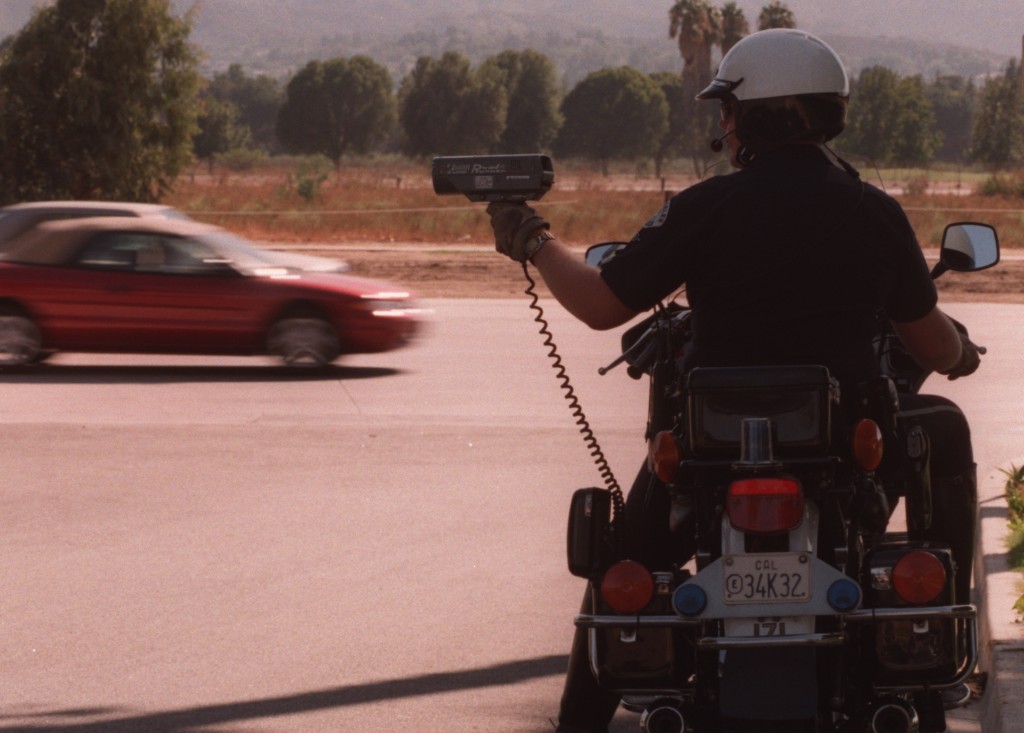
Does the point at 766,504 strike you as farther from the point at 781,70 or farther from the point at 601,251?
the point at 601,251

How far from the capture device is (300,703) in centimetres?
552

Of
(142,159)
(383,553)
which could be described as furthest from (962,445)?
(142,159)

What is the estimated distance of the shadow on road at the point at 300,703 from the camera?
5254mm

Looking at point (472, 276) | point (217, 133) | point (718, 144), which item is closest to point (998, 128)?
point (217, 133)

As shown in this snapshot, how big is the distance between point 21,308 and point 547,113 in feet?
391

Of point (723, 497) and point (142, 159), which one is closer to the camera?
point (723, 497)

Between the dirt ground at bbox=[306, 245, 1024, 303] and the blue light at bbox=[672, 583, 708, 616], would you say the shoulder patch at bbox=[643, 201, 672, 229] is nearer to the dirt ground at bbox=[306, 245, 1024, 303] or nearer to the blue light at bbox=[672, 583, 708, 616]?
the blue light at bbox=[672, 583, 708, 616]

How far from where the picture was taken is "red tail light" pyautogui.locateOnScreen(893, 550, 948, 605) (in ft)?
12.1

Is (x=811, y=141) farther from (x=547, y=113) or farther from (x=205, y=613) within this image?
(x=547, y=113)

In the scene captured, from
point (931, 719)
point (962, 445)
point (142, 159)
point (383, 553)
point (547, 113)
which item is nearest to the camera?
point (931, 719)

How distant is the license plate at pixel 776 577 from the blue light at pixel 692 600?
0.09 m

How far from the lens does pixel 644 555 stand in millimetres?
4016

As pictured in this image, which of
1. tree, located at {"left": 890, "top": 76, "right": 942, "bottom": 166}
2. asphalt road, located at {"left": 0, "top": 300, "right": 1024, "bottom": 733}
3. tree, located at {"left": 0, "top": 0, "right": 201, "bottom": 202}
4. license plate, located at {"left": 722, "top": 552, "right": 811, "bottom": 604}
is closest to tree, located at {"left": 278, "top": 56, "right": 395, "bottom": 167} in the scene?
tree, located at {"left": 890, "top": 76, "right": 942, "bottom": 166}

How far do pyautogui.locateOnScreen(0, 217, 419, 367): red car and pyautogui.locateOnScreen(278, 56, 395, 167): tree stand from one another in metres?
115
